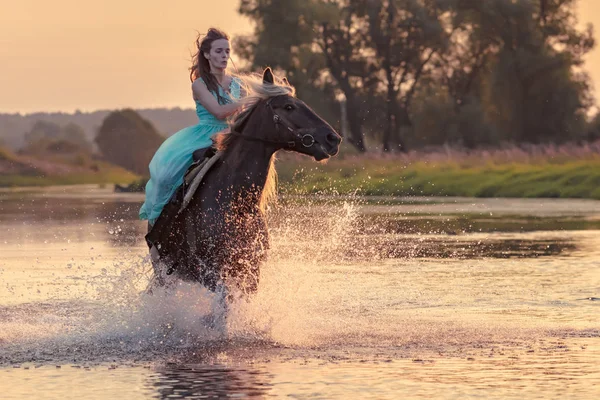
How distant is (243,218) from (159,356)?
1385 mm

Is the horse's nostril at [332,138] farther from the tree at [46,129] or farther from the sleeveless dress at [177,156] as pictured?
the tree at [46,129]

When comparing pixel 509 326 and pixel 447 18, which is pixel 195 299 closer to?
pixel 509 326

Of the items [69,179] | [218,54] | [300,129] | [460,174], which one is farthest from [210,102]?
A: [69,179]

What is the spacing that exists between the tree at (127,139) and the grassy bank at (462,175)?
112 feet

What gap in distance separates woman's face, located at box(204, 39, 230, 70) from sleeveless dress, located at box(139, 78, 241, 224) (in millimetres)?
175

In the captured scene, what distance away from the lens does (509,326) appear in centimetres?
1134

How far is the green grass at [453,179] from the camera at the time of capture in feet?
129

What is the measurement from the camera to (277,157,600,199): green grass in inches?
1543

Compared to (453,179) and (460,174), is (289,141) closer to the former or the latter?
(453,179)

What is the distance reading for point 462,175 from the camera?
148 feet

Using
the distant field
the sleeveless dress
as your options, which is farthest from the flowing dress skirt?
the distant field

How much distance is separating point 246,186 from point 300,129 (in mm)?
583

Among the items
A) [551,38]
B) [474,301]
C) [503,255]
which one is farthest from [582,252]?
[551,38]

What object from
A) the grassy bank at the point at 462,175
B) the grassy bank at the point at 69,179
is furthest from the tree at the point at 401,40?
the grassy bank at the point at 462,175
